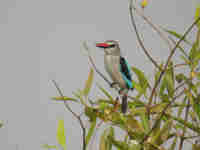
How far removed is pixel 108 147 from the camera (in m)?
0.51

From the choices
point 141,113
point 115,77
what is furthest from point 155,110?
point 115,77

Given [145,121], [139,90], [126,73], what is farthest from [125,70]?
[145,121]

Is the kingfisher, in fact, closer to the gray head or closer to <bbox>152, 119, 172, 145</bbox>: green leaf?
the gray head

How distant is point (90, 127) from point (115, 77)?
20 cm

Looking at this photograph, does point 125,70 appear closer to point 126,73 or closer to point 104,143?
point 126,73

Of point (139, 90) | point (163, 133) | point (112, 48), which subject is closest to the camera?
point (163, 133)

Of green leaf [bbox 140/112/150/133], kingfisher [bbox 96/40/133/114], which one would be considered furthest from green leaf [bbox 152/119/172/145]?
kingfisher [bbox 96/40/133/114]

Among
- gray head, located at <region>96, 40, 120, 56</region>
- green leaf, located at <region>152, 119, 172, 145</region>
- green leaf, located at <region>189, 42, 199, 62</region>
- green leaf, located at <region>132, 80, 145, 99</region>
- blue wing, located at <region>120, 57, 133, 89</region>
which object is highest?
gray head, located at <region>96, 40, 120, 56</region>

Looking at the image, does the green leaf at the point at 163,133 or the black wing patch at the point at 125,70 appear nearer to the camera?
the green leaf at the point at 163,133

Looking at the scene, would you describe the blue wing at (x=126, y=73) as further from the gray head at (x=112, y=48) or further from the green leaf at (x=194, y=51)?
the green leaf at (x=194, y=51)

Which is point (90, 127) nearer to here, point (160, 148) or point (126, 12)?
point (160, 148)

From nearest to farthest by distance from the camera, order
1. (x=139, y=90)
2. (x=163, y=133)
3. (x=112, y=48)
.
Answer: (x=163, y=133), (x=139, y=90), (x=112, y=48)

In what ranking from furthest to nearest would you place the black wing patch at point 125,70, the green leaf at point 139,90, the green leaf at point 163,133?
the black wing patch at point 125,70, the green leaf at point 139,90, the green leaf at point 163,133

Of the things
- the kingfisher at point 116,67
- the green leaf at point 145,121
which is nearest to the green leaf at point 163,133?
the green leaf at point 145,121
